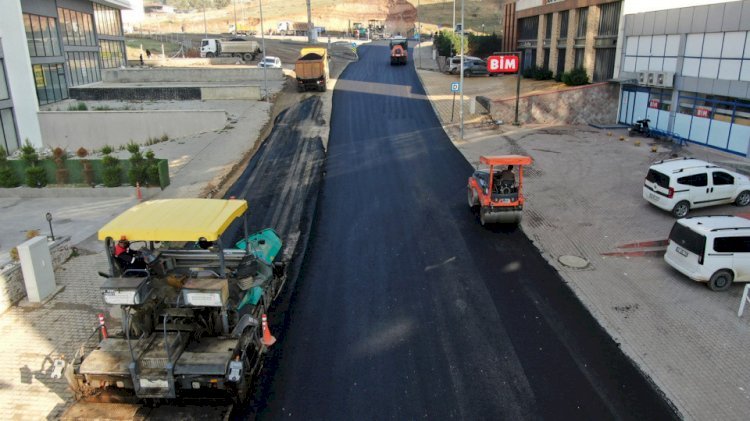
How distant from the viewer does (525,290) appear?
1431 centimetres

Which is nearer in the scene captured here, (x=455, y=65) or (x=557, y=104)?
(x=557, y=104)

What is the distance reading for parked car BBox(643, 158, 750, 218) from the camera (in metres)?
19.0

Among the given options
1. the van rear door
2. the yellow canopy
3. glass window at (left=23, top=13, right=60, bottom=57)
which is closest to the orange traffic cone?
the yellow canopy

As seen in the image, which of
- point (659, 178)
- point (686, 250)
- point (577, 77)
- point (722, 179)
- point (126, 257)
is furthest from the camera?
point (577, 77)

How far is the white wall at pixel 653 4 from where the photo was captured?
28.5 metres

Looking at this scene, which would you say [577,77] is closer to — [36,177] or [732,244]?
[732,244]

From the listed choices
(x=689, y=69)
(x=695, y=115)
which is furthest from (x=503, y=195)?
(x=689, y=69)

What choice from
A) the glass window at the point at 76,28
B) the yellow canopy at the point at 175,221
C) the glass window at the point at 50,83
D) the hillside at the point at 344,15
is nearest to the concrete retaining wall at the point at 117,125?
the glass window at the point at 50,83

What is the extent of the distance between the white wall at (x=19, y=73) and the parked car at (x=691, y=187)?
35.9 m

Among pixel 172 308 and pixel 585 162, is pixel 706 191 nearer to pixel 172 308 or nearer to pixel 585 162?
pixel 585 162

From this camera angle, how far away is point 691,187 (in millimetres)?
19094

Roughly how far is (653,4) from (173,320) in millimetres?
33232

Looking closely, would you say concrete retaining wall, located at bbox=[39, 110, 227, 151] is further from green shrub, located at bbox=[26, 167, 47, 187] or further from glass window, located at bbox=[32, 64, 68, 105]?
green shrub, located at bbox=[26, 167, 47, 187]

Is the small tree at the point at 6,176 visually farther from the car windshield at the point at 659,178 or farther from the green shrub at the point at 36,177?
the car windshield at the point at 659,178
